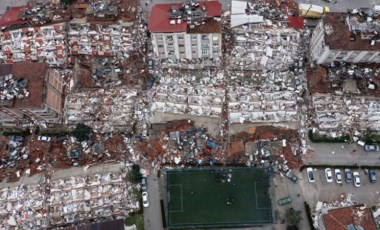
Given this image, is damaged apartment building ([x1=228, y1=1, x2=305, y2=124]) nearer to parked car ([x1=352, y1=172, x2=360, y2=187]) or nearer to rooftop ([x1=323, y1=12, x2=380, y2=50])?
rooftop ([x1=323, y1=12, x2=380, y2=50])

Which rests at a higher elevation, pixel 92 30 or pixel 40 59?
pixel 92 30

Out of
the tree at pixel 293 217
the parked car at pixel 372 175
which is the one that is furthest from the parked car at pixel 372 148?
the tree at pixel 293 217

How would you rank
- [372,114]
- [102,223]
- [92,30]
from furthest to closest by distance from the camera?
[92,30]
[372,114]
[102,223]

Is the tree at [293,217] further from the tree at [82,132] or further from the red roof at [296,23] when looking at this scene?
the tree at [82,132]

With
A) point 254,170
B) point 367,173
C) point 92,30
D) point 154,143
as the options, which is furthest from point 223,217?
point 92,30

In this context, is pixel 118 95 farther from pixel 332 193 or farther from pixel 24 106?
pixel 332 193
